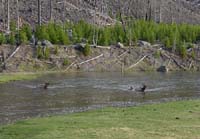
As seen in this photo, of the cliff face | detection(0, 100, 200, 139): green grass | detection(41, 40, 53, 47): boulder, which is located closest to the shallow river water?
detection(0, 100, 200, 139): green grass

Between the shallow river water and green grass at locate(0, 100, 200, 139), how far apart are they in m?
4.72

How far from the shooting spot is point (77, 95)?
5219cm

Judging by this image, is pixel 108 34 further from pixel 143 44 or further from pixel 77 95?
pixel 77 95

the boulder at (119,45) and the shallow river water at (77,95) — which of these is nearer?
the shallow river water at (77,95)

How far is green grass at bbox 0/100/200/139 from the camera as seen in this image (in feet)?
86.5

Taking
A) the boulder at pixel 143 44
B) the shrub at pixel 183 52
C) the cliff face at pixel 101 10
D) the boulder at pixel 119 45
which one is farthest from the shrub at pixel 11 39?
the shrub at pixel 183 52

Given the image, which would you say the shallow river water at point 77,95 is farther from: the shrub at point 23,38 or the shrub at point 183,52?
the shrub at point 183,52

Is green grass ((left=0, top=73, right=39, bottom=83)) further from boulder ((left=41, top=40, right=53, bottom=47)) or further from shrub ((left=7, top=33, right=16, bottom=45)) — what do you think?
boulder ((left=41, top=40, right=53, bottom=47))

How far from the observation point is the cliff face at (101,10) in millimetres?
117750

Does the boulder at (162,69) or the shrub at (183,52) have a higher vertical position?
the shrub at (183,52)

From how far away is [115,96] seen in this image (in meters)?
51.8

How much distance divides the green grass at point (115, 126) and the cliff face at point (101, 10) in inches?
3123

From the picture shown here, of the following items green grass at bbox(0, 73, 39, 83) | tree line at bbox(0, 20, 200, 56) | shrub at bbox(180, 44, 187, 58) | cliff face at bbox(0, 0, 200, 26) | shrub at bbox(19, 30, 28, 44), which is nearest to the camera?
green grass at bbox(0, 73, 39, 83)

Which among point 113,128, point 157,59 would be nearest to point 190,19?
point 157,59
